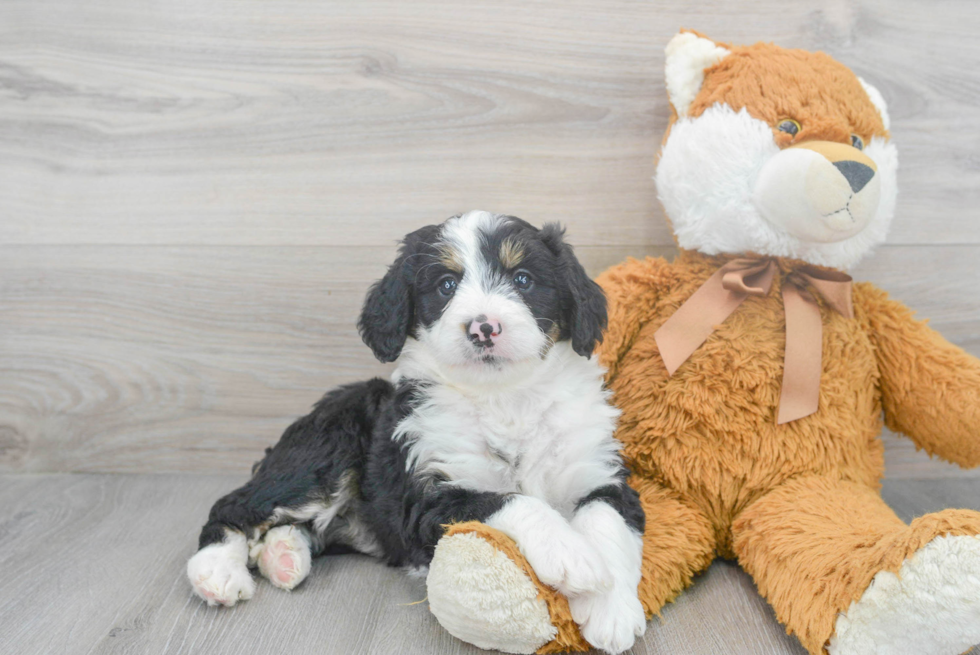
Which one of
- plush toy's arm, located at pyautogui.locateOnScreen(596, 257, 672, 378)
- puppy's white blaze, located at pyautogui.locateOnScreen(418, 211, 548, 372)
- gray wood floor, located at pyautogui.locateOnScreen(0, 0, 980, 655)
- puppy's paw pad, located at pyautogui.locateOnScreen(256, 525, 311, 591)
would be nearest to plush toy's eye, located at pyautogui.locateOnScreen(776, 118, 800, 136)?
plush toy's arm, located at pyautogui.locateOnScreen(596, 257, 672, 378)

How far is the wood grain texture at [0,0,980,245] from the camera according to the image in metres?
2.00

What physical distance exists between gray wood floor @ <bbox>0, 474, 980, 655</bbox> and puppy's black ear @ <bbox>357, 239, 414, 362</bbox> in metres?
0.53

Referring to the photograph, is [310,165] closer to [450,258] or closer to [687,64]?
[450,258]

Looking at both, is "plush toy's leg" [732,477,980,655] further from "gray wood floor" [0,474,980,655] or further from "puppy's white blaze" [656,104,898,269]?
"puppy's white blaze" [656,104,898,269]

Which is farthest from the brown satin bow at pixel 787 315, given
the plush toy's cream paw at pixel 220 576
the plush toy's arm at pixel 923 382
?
the plush toy's cream paw at pixel 220 576

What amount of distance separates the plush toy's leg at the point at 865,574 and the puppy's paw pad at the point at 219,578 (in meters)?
1.05

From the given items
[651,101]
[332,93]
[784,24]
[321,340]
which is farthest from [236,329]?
[784,24]

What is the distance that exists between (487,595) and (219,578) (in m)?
0.61

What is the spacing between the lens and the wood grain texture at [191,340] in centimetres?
210

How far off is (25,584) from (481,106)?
1.62m

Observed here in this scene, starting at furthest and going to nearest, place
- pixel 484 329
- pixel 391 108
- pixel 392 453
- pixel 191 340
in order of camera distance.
→ 1. pixel 191 340
2. pixel 391 108
3. pixel 392 453
4. pixel 484 329

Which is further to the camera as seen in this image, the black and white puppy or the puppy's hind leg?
the puppy's hind leg

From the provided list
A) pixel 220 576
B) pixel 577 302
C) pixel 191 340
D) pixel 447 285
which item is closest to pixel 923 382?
pixel 577 302

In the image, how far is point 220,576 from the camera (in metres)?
1.47
